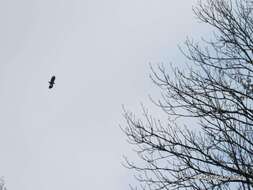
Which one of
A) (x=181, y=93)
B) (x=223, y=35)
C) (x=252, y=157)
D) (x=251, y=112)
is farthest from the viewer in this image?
(x=223, y=35)

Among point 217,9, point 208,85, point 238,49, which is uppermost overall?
point 217,9

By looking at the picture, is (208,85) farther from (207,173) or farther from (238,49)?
(207,173)

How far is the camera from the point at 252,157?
704 centimetres

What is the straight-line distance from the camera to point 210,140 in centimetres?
761

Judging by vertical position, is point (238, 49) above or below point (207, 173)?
above

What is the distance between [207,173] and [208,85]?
78.0 inches

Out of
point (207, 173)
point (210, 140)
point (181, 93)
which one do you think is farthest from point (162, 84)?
point (207, 173)

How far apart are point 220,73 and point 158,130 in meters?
1.82

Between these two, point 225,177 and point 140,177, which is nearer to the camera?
point 225,177

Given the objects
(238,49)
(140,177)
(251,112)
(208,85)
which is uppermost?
(238,49)

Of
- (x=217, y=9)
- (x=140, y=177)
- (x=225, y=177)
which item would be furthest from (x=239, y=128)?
(x=217, y=9)

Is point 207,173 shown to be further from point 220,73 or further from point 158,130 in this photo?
point 220,73

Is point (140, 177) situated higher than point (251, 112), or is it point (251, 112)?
point (251, 112)

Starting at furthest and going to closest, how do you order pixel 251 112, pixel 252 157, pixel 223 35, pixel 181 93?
pixel 223 35
pixel 181 93
pixel 251 112
pixel 252 157
